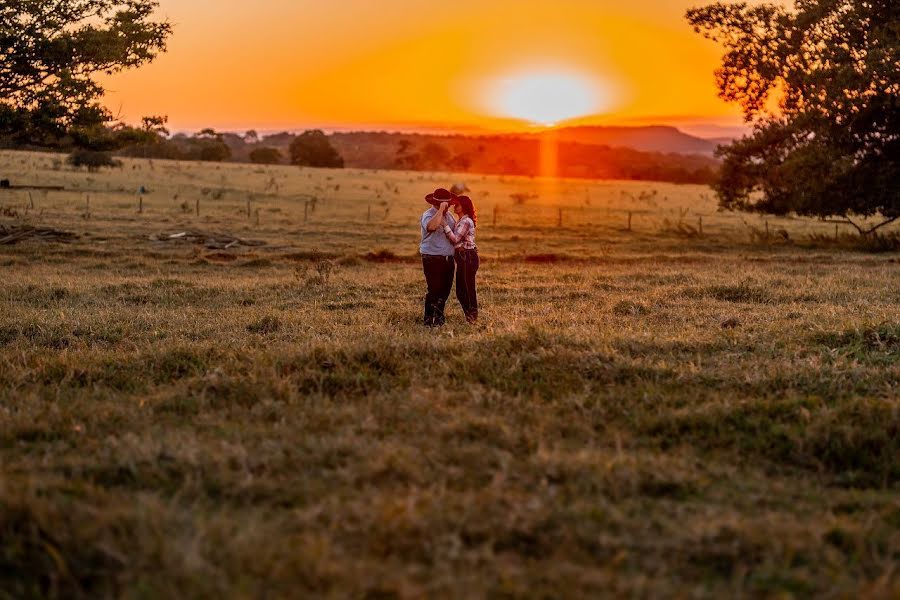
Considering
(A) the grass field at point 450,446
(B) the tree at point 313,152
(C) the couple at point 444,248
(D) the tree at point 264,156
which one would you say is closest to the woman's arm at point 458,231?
(C) the couple at point 444,248

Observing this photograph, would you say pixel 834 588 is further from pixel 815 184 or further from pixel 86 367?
pixel 815 184

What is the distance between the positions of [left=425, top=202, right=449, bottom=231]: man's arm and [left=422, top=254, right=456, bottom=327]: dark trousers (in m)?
0.44

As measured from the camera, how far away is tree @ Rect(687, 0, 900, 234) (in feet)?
72.3

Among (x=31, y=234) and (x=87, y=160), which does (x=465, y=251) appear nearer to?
(x=31, y=234)

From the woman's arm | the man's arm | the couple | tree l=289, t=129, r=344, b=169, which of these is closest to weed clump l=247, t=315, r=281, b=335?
the couple

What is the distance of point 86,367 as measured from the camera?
27.2ft

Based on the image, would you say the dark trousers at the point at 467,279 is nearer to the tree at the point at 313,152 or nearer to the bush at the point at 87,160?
the bush at the point at 87,160

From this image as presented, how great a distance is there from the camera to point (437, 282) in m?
11.2

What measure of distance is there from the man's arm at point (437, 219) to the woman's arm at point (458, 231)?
0.19 meters

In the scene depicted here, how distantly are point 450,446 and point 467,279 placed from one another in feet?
18.5

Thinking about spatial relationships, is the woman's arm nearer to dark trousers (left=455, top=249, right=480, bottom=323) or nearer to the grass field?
dark trousers (left=455, top=249, right=480, bottom=323)

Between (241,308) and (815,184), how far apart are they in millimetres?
17575

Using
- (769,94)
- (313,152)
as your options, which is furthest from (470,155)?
(769,94)

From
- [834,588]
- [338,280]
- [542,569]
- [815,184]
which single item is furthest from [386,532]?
[815,184]
